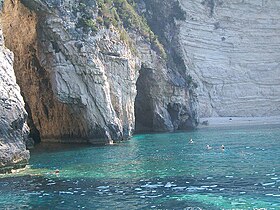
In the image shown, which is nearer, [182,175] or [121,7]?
[182,175]

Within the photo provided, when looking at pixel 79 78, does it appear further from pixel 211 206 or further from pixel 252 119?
pixel 252 119

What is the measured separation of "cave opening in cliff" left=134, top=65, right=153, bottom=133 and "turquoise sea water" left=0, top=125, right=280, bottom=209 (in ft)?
79.6

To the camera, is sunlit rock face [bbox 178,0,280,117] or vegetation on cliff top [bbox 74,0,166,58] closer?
vegetation on cliff top [bbox 74,0,166,58]

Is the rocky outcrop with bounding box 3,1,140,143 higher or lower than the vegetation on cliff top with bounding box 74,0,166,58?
lower

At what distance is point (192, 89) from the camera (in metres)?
57.3

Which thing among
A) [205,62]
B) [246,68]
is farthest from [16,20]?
[246,68]

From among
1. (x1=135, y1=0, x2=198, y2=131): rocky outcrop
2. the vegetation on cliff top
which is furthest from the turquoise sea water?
(x1=135, y1=0, x2=198, y2=131): rocky outcrop

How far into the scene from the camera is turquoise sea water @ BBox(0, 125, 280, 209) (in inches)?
547

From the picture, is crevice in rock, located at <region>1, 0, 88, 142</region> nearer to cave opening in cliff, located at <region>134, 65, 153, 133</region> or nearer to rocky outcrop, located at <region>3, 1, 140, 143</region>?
rocky outcrop, located at <region>3, 1, 140, 143</region>

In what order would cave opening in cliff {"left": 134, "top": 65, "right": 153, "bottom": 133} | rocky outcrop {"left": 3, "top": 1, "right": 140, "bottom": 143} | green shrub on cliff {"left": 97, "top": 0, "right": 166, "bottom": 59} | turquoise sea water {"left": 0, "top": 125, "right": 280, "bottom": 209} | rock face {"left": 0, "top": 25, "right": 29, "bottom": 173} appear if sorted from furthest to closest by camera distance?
1. cave opening in cliff {"left": 134, "top": 65, "right": 153, "bottom": 133}
2. green shrub on cliff {"left": 97, "top": 0, "right": 166, "bottom": 59}
3. rocky outcrop {"left": 3, "top": 1, "right": 140, "bottom": 143}
4. rock face {"left": 0, "top": 25, "right": 29, "bottom": 173}
5. turquoise sea water {"left": 0, "top": 125, "right": 280, "bottom": 209}

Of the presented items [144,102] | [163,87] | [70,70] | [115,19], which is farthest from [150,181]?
[144,102]

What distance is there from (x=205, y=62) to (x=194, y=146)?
37.0 m

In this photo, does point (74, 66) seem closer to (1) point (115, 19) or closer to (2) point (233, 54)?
(1) point (115, 19)

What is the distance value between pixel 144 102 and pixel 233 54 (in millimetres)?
23343
